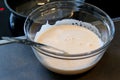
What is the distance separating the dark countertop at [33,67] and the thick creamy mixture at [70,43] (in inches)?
1.4

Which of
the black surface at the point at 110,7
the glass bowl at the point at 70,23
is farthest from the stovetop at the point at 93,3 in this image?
the glass bowl at the point at 70,23

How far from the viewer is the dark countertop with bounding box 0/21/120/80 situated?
605 mm

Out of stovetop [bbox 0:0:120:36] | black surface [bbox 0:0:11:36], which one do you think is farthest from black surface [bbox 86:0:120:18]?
black surface [bbox 0:0:11:36]

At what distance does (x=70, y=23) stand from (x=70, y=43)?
0.11 m

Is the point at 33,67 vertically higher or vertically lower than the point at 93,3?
lower

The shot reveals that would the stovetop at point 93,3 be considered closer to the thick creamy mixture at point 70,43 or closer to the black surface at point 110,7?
the black surface at point 110,7

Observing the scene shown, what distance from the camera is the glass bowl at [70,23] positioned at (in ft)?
1.84

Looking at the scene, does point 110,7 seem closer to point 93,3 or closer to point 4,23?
A: point 93,3

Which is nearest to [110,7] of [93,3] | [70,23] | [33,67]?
[93,3]

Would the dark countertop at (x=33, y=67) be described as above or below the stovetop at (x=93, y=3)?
below

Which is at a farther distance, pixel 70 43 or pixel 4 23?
pixel 4 23

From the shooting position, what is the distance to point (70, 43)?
604 millimetres

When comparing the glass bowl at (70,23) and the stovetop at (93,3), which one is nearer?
the glass bowl at (70,23)

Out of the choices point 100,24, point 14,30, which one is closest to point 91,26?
point 100,24
